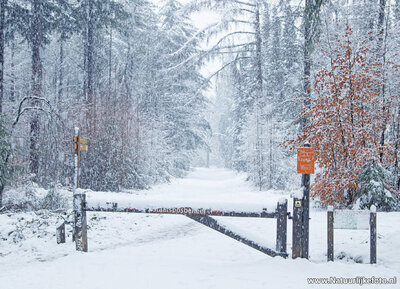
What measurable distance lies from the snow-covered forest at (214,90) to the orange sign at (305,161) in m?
3.24

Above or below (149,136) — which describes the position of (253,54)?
above

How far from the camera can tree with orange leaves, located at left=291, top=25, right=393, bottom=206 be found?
9.78m

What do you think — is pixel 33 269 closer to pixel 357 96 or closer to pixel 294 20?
pixel 357 96

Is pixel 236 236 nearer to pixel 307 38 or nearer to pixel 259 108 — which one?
pixel 307 38

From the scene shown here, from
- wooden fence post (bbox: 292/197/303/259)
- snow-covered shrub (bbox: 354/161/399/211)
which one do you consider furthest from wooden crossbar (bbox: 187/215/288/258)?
snow-covered shrub (bbox: 354/161/399/211)

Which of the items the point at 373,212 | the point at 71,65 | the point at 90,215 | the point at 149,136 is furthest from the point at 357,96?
the point at 71,65

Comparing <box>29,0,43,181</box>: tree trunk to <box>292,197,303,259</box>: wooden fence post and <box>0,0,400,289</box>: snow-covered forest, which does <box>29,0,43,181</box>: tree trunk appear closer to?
<box>0,0,400,289</box>: snow-covered forest

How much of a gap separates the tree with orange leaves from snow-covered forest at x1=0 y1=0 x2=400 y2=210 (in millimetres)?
41

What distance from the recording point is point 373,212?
596 cm

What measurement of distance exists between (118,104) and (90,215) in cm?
1074

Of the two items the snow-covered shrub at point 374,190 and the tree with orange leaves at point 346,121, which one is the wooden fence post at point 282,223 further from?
the snow-covered shrub at point 374,190

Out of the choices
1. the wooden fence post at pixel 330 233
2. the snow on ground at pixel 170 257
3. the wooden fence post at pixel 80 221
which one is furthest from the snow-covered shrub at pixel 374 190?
the wooden fence post at pixel 80 221

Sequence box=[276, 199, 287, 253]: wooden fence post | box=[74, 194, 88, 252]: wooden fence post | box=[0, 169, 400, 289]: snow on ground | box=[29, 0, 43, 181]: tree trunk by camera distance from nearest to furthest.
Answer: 1. box=[0, 169, 400, 289]: snow on ground
2. box=[276, 199, 287, 253]: wooden fence post
3. box=[74, 194, 88, 252]: wooden fence post
4. box=[29, 0, 43, 181]: tree trunk

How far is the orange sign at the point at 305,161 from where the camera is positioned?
6.14 m
